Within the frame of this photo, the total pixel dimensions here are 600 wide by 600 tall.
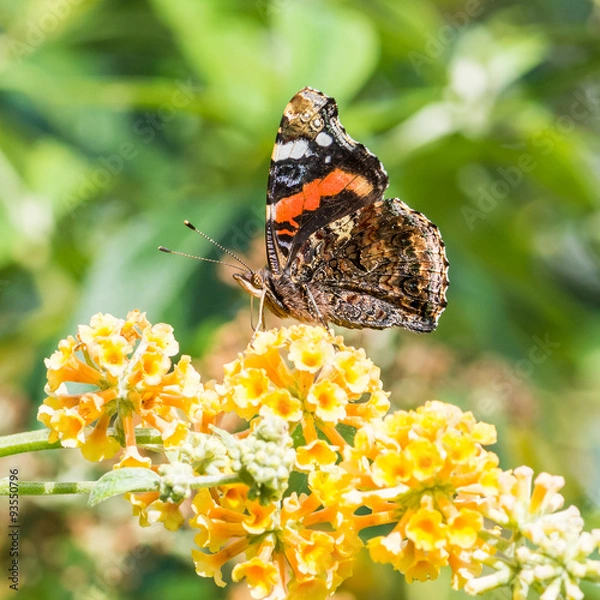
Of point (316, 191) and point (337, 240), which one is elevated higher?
point (316, 191)

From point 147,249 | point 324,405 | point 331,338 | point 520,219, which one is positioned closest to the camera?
point 324,405

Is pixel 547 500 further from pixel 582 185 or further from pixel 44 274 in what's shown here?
pixel 44 274

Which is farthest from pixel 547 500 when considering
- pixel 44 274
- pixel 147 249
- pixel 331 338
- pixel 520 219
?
pixel 520 219

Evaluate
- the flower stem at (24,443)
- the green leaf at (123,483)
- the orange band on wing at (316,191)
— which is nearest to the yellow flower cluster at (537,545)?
the green leaf at (123,483)
